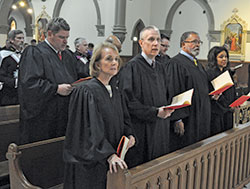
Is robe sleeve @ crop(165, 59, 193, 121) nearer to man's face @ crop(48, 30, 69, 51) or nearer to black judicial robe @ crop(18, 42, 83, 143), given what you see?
black judicial robe @ crop(18, 42, 83, 143)

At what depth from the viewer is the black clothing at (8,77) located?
473 centimetres

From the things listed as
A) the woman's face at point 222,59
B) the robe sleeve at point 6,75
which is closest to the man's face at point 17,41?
the robe sleeve at point 6,75

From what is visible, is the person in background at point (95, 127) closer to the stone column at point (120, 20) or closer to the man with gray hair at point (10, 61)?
the man with gray hair at point (10, 61)

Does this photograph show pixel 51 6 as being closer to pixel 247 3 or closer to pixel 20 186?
pixel 247 3

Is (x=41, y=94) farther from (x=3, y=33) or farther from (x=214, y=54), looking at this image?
(x=3, y=33)

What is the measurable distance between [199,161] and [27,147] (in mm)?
1517

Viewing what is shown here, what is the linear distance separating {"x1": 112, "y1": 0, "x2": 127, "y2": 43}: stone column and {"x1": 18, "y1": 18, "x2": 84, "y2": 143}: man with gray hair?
891 cm

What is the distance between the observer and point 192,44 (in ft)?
12.4

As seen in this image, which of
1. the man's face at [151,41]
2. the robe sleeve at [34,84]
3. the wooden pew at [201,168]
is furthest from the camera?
the robe sleeve at [34,84]

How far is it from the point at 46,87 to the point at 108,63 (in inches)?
40.4

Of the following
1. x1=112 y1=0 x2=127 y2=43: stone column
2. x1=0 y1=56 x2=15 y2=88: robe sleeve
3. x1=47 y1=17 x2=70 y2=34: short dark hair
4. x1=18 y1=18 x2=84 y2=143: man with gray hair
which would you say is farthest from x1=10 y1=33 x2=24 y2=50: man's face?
x1=112 y1=0 x2=127 y2=43: stone column

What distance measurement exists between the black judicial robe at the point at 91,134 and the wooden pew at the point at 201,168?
0.24m

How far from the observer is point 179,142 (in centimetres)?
393

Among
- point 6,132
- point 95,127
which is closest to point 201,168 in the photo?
point 95,127
